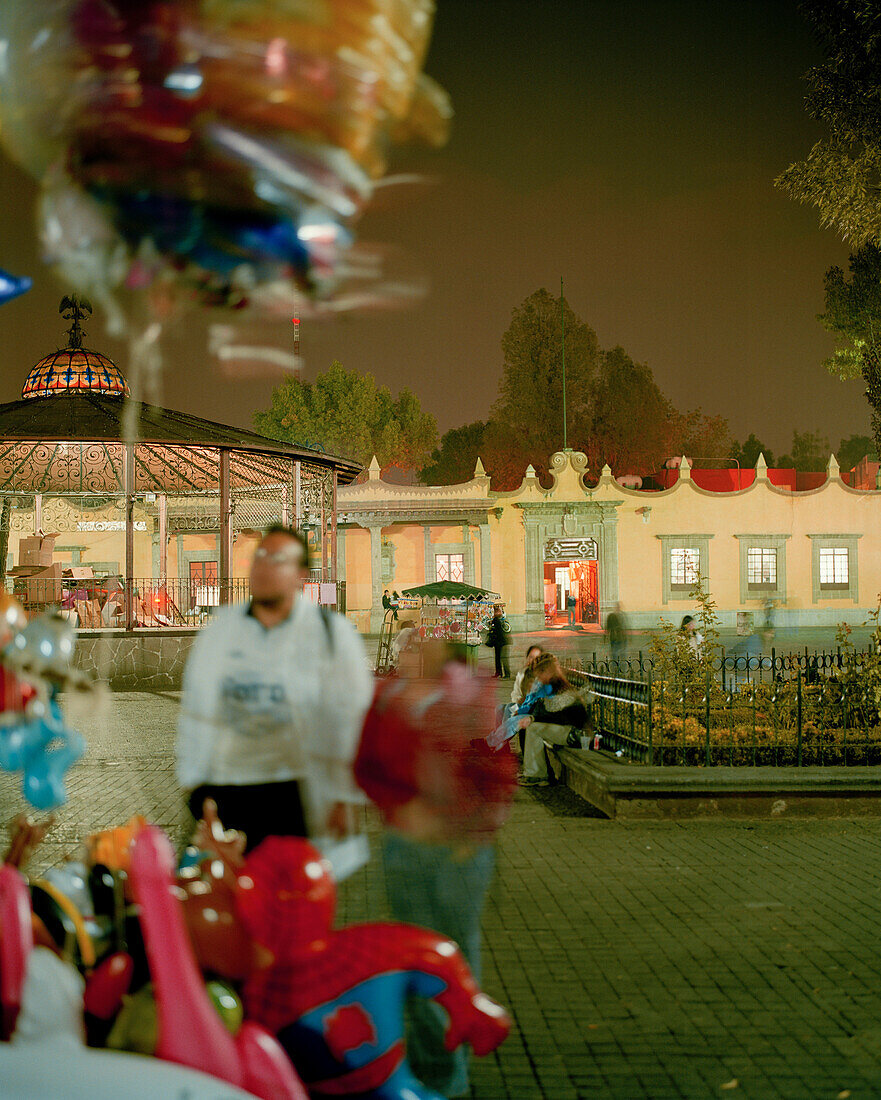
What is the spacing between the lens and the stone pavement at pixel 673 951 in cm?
379

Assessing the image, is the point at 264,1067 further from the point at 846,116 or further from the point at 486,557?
the point at 486,557

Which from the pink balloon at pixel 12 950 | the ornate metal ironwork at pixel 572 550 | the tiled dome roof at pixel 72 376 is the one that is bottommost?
the pink balloon at pixel 12 950

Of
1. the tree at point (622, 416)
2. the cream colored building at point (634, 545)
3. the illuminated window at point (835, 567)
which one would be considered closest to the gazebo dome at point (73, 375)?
the cream colored building at point (634, 545)

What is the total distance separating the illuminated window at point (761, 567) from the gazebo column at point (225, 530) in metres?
25.0

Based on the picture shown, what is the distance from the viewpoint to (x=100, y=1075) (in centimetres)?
205

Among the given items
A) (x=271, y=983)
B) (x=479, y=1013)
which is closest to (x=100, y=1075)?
(x=271, y=983)

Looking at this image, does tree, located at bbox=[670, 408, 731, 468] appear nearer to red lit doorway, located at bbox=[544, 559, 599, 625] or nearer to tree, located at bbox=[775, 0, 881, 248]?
red lit doorway, located at bbox=[544, 559, 599, 625]

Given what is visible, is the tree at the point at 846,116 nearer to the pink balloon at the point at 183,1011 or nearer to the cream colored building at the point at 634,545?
the pink balloon at the point at 183,1011

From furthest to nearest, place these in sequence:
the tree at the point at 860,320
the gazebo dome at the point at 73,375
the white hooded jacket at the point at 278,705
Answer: the gazebo dome at the point at 73,375 < the tree at the point at 860,320 < the white hooded jacket at the point at 278,705

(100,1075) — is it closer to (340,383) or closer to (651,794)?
(340,383)

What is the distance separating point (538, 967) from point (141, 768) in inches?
264

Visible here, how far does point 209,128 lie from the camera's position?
2277 millimetres

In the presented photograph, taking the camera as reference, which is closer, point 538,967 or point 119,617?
point 538,967

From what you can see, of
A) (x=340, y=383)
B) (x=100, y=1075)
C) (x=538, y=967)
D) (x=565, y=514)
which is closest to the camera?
(x=100, y=1075)
